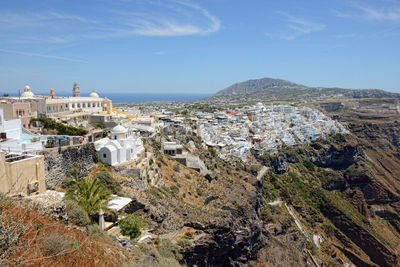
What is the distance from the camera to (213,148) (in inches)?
1793

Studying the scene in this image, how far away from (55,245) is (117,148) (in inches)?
513

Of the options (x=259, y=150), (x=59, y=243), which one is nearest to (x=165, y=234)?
(x=59, y=243)

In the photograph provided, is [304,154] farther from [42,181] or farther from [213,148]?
[42,181]

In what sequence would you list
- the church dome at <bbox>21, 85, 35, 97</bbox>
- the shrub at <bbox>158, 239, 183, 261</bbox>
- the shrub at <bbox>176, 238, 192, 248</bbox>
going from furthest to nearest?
the church dome at <bbox>21, 85, 35, 97</bbox> < the shrub at <bbox>176, 238, 192, 248</bbox> < the shrub at <bbox>158, 239, 183, 261</bbox>

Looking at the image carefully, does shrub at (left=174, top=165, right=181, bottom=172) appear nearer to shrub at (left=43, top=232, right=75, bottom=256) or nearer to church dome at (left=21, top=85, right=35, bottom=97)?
church dome at (left=21, top=85, right=35, bottom=97)

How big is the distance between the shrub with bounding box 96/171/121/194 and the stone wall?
1.16 metres

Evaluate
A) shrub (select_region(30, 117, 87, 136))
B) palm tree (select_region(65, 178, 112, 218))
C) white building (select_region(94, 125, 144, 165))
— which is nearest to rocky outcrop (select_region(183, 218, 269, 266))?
palm tree (select_region(65, 178, 112, 218))

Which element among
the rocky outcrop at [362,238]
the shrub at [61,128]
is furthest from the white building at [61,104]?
the rocky outcrop at [362,238]

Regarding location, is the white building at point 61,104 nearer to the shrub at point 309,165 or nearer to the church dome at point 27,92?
the church dome at point 27,92

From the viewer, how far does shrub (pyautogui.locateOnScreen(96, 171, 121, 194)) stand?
15.8 m

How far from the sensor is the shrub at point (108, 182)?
623 inches

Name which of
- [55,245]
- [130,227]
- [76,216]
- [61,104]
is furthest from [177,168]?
[55,245]

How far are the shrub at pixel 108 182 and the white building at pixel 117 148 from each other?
2.25m

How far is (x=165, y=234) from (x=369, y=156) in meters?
74.2
